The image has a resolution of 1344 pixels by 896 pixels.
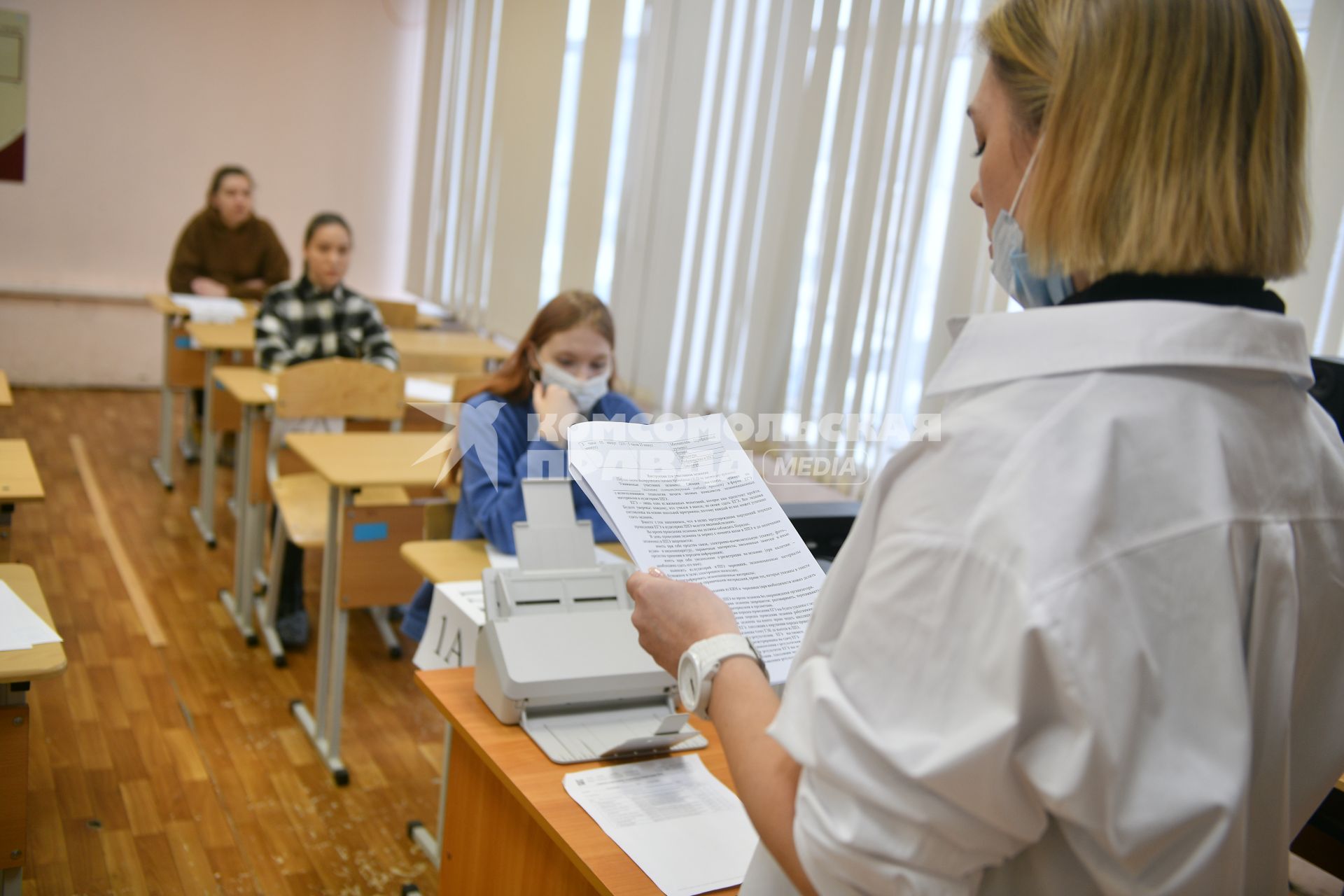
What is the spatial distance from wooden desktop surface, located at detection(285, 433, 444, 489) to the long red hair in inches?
9.2

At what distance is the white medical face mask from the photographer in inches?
100

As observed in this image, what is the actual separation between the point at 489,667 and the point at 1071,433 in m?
0.97

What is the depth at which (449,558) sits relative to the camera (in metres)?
2.38

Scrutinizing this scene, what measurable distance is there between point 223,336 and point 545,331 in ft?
7.45

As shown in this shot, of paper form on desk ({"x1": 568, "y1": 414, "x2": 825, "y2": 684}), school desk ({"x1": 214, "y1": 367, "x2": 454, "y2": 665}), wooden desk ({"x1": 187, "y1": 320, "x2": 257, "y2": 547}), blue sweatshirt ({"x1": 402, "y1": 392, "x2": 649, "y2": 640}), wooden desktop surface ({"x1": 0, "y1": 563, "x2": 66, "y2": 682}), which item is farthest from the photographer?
wooden desk ({"x1": 187, "y1": 320, "x2": 257, "y2": 547})

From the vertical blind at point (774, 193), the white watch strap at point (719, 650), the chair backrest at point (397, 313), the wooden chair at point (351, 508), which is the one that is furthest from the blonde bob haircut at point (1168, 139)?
the chair backrest at point (397, 313)

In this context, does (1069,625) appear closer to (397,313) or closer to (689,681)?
(689,681)

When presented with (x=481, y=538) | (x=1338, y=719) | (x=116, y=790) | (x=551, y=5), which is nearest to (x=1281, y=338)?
(x=1338, y=719)

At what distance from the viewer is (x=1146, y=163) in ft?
2.10

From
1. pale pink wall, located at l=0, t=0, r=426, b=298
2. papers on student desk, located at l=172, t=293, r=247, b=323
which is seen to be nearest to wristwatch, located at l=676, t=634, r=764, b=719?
papers on student desk, located at l=172, t=293, r=247, b=323

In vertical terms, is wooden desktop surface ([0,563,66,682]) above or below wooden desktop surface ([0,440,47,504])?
below

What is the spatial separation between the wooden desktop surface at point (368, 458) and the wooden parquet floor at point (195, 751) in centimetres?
71

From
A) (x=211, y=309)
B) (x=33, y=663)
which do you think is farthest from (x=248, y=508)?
(x=33, y=663)

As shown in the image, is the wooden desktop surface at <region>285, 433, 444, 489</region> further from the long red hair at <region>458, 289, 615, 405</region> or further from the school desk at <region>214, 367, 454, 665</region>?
the school desk at <region>214, 367, 454, 665</region>
